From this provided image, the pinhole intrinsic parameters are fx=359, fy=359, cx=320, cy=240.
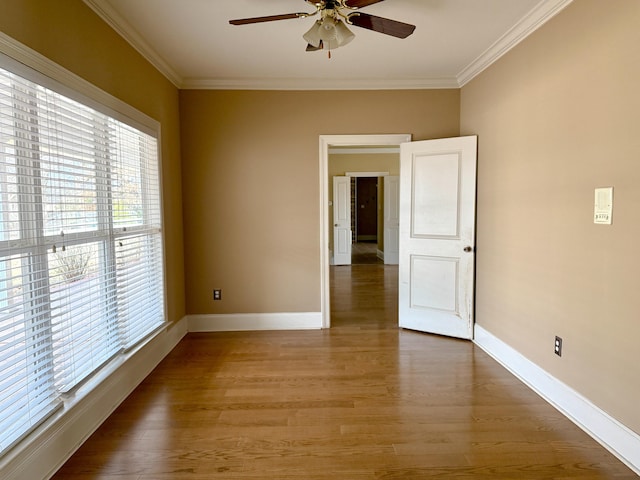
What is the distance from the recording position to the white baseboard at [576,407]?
6.14 ft

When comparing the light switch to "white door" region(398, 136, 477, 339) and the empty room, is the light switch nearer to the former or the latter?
the empty room

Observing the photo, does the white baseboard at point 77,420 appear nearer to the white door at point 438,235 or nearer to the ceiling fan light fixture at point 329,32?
the ceiling fan light fixture at point 329,32

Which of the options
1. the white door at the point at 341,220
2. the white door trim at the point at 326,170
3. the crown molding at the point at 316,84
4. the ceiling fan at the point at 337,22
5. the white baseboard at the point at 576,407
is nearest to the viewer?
the white baseboard at the point at 576,407

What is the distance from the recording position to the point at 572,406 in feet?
7.42

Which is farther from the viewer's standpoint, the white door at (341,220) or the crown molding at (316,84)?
the white door at (341,220)

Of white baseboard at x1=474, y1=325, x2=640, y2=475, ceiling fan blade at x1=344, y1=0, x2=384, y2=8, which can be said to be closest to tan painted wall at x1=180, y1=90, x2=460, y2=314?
ceiling fan blade at x1=344, y1=0, x2=384, y2=8

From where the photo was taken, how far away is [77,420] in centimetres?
203

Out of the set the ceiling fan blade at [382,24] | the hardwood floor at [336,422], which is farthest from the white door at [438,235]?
the ceiling fan blade at [382,24]

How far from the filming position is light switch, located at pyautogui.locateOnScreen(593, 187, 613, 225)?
76.4 inches

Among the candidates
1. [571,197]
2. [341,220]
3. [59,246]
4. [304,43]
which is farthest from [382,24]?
[341,220]

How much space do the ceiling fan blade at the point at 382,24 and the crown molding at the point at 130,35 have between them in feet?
5.21

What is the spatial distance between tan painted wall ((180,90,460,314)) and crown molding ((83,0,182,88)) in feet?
1.50

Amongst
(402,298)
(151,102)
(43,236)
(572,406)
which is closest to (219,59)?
(151,102)

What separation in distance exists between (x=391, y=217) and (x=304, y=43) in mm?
5709
